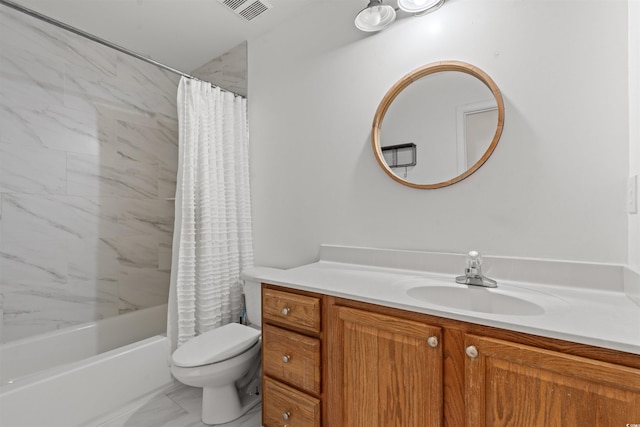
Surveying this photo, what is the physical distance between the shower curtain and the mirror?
3.44ft

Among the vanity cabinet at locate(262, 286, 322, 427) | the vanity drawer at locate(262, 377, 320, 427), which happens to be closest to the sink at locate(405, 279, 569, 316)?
the vanity cabinet at locate(262, 286, 322, 427)

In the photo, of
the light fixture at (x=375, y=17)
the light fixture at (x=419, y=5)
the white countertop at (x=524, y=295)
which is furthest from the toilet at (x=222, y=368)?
the light fixture at (x=419, y=5)

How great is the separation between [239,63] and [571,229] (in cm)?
235

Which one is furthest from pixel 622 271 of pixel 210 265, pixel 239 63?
pixel 239 63

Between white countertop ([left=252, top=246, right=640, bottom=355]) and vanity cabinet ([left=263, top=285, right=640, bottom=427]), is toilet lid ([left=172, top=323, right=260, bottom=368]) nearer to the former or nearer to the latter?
vanity cabinet ([left=263, top=285, right=640, bottom=427])

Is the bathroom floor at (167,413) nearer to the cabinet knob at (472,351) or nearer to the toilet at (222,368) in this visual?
the toilet at (222,368)

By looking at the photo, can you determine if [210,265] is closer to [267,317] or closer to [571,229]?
[267,317]

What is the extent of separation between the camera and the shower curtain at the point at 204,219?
5.74 feet

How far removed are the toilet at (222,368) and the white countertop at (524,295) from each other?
504 millimetres

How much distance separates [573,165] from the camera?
44.1 inches

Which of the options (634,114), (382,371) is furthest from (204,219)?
(634,114)

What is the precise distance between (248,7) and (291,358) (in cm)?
205

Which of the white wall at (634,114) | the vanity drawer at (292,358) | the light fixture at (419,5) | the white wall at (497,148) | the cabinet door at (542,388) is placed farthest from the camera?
the light fixture at (419,5)

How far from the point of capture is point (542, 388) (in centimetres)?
74
